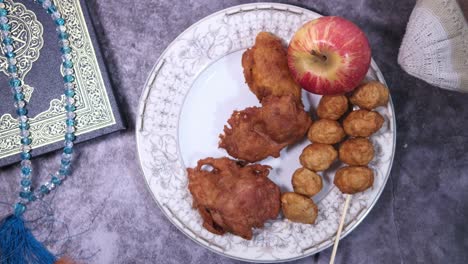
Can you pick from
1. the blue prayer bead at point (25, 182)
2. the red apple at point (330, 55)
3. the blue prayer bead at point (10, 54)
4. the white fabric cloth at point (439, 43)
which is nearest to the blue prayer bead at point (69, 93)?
the blue prayer bead at point (10, 54)

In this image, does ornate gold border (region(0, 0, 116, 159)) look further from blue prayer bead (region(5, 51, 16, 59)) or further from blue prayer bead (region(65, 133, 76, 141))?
blue prayer bead (region(5, 51, 16, 59))

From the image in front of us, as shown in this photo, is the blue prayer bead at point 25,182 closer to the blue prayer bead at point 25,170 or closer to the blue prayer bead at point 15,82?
the blue prayer bead at point 25,170

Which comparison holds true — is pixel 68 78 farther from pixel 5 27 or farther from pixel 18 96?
pixel 5 27

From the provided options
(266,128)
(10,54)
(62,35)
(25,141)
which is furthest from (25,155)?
(266,128)

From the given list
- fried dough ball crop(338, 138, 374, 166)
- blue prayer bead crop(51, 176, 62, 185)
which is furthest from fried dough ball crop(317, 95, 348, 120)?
blue prayer bead crop(51, 176, 62, 185)

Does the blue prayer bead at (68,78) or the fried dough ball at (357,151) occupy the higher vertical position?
the blue prayer bead at (68,78)

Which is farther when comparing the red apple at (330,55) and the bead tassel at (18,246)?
the bead tassel at (18,246)

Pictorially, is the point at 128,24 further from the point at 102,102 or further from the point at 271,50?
the point at 271,50
